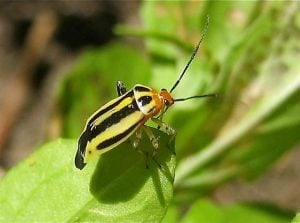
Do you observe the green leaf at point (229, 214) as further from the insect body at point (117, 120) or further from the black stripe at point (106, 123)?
the black stripe at point (106, 123)

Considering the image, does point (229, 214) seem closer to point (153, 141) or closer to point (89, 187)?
point (153, 141)

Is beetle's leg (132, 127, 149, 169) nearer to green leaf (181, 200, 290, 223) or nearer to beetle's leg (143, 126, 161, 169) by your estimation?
beetle's leg (143, 126, 161, 169)

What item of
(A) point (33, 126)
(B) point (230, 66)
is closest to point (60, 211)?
(B) point (230, 66)

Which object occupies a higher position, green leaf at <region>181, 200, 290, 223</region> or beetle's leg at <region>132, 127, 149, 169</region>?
beetle's leg at <region>132, 127, 149, 169</region>

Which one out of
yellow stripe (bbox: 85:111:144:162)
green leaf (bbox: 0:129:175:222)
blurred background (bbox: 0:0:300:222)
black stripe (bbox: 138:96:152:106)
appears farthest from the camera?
blurred background (bbox: 0:0:300:222)

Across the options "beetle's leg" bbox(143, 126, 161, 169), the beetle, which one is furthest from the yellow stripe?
"beetle's leg" bbox(143, 126, 161, 169)

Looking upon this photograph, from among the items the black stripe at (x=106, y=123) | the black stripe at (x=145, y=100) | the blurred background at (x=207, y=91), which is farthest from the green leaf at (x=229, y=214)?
the black stripe at (x=106, y=123)

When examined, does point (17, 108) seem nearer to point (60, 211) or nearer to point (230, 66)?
point (230, 66)
